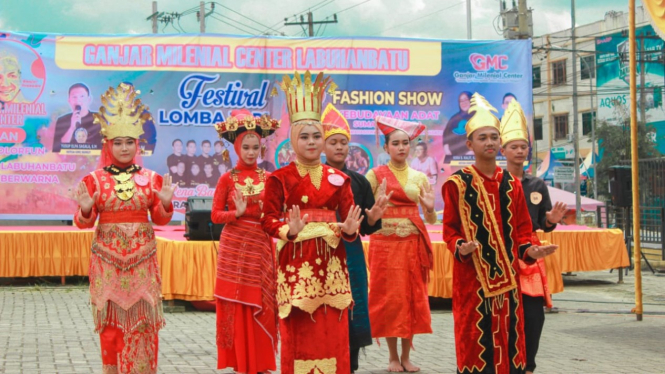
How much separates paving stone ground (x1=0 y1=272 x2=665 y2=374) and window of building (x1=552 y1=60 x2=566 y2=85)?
36.4m

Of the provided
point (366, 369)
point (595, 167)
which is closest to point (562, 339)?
point (366, 369)

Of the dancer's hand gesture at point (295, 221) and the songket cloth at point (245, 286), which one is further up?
the dancer's hand gesture at point (295, 221)

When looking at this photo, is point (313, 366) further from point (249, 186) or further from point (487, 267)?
point (249, 186)

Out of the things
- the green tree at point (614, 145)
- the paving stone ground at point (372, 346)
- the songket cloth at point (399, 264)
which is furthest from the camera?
the green tree at point (614, 145)

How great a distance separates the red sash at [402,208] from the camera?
6.80 meters

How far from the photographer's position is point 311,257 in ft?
15.9

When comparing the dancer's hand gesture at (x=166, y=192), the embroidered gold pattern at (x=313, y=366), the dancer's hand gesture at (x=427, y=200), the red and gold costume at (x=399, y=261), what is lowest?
the embroidered gold pattern at (x=313, y=366)

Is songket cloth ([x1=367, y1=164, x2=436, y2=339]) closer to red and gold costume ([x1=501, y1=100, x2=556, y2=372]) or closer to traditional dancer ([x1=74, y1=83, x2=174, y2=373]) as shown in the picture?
red and gold costume ([x1=501, y1=100, x2=556, y2=372])

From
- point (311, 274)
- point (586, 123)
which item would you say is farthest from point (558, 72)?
point (311, 274)

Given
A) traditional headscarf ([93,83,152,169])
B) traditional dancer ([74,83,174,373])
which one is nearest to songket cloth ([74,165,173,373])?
traditional dancer ([74,83,174,373])

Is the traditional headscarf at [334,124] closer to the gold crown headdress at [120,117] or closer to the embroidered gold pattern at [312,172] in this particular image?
the embroidered gold pattern at [312,172]

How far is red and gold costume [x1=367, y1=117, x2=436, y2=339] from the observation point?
677cm

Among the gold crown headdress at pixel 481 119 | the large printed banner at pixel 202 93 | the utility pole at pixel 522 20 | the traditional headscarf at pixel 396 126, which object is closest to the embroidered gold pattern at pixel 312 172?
the gold crown headdress at pixel 481 119

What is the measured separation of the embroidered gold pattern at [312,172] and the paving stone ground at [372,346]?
7.88ft
